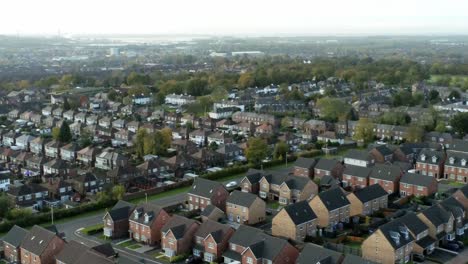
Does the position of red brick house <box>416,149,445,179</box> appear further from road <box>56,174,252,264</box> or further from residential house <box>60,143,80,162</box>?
residential house <box>60,143,80,162</box>

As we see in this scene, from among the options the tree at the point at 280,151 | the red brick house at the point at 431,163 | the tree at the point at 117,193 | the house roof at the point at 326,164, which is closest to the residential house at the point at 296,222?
the house roof at the point at 326,164

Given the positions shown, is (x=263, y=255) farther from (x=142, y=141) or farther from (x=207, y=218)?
(x=142, y=141)

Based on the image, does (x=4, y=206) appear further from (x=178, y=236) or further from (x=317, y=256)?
(x=317, y=256)

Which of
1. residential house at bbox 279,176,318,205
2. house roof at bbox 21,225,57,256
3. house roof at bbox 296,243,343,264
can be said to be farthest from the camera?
residential house at bbox 279,176,318,205

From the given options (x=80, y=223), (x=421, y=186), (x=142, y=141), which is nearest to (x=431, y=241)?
(x=421, y=186)

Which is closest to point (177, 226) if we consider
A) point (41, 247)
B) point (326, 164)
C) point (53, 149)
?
point (41, 247)

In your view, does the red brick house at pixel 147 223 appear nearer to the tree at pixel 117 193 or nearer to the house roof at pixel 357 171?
the tree at pixel 117 193

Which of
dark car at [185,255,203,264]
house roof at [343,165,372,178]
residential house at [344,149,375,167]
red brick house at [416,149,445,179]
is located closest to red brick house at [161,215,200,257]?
dark car at [185,255,203,264]
